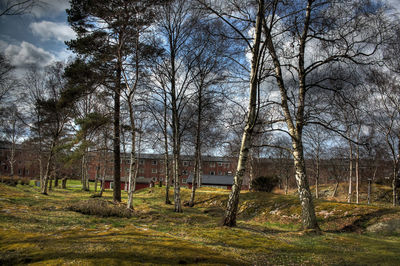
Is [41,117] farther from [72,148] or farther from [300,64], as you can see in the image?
[300,64]

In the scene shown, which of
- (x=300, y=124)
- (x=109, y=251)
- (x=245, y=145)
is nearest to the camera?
(x=109, y=251)

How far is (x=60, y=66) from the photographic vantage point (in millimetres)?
22656

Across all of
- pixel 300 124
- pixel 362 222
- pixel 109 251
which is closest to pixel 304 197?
pixel 300 124

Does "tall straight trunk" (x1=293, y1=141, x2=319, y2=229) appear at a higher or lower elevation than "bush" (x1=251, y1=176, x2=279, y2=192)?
higher

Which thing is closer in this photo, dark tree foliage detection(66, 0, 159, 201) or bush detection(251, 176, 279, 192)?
dark tree foliage detection(66, 0, 159, 201)

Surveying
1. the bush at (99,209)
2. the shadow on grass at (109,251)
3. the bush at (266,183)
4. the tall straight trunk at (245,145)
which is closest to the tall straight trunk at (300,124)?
the tall straight trunk at (245,145)

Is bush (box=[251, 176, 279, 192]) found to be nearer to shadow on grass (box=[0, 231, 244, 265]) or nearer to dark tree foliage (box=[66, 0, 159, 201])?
dark tree foliage (box=[66, 0, 159, 201])

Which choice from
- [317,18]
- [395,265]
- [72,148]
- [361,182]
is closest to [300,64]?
[317,18]

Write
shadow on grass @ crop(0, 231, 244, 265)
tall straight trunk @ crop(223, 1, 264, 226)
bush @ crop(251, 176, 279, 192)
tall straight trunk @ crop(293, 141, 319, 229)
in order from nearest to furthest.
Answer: shadow on grass @ crop(0, 231, 244, 265) < tall straight trunk @ crop(223, 1, 264, 226) < tall straight trunk @ crop(293, 141, 319, 229) < bush @ crop(251, 176, 279, 192)

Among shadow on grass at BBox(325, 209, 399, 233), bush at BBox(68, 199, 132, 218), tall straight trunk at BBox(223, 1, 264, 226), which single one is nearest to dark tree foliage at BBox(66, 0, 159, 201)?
bush at BBox(68, 199, 132, 218)

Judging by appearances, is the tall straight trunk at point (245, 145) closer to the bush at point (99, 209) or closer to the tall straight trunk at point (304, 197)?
the tall straight trunk at point (304, 197)

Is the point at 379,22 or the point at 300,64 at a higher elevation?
the point at 379,22

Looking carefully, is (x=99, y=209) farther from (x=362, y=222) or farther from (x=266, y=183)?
(x=266, y=183)

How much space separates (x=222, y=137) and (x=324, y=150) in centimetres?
1351
